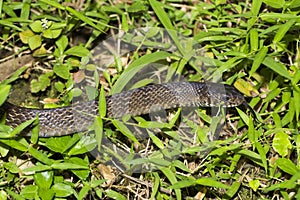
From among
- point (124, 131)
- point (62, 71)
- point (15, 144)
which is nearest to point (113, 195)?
point (124, 131)

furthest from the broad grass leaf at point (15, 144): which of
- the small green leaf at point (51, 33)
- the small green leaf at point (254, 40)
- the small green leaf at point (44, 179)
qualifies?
the small green leaf at point (254, 40)

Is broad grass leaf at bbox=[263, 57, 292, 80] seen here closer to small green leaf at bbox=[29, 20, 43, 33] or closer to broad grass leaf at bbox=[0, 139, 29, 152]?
small green leaf at bbox=[29, 20, 43, 33]

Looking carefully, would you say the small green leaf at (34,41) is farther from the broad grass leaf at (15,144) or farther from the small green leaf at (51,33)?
the broad grass leaf at (15,144)

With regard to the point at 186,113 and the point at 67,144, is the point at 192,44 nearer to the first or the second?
the point at 186,113

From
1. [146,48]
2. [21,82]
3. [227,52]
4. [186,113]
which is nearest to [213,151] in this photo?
[186,113]

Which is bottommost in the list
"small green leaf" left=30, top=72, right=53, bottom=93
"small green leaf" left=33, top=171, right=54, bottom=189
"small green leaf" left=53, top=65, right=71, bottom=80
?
"small green leaf" left=33, top=171, right=54, bottom=189

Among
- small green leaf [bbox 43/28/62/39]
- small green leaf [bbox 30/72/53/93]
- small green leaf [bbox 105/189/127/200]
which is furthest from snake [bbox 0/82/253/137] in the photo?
small green leaf [bbox 43/28/62/39]
